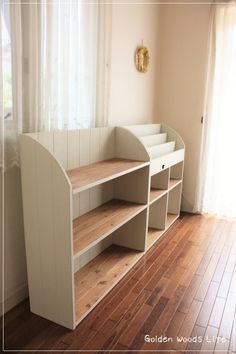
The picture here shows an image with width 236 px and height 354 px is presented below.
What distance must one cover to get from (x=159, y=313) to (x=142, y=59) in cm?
245

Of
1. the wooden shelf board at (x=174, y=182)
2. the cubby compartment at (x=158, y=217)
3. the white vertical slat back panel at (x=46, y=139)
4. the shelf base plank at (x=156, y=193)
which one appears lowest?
the cubby compartment at (x=158, y=217)

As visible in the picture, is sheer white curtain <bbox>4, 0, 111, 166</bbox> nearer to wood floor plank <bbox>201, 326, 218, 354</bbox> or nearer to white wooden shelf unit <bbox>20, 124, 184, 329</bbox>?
white wooden shelf unit <bbox>20, 124, 184, 329</bbox>

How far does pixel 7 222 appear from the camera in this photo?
173 cm

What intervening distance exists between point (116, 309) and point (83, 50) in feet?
5.88

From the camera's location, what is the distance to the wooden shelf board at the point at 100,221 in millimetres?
1780

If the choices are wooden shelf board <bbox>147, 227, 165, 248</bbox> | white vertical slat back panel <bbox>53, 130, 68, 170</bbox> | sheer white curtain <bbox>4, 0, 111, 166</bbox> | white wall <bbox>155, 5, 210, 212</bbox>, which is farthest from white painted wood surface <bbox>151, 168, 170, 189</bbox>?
white vertical slat back panel <bbox>53, 130, 68, 170</bbox>

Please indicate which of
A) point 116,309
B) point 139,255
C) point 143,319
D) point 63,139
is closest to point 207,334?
point 143,319

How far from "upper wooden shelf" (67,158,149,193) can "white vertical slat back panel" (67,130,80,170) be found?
0.04 meters

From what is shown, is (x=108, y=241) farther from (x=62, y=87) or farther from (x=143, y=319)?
(x=62, y=87)

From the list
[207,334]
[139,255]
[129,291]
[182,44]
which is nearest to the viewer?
[207,334]

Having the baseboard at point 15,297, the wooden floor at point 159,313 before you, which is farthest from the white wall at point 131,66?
the baseboard at point 15,297

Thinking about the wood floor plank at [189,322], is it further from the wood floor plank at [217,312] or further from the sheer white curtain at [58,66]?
the sheer white curtain at [58,66]

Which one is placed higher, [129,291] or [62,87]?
[62,87]

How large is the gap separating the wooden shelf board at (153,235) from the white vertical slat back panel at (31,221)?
1.22 meters
